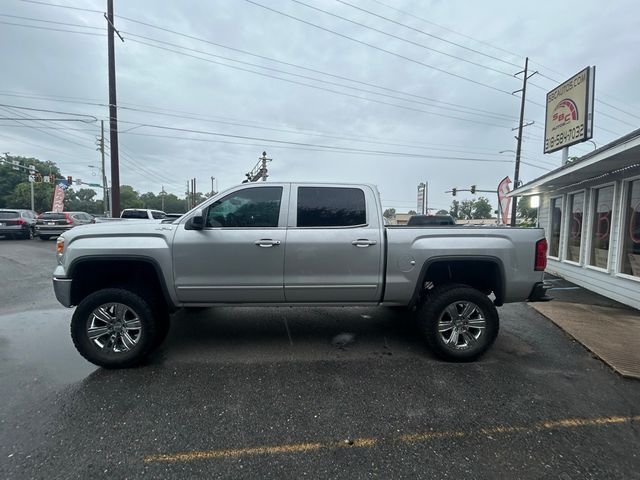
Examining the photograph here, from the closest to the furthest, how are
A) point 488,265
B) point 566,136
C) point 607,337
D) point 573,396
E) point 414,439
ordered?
point 414,439, point 573,396, point 488,265, point 607,337, point 566,136

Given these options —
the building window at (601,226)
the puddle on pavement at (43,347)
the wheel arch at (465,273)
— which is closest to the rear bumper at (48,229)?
the puddle on pavement at (43,347)

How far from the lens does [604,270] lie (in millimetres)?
7227

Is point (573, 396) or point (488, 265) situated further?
point (488, 265)

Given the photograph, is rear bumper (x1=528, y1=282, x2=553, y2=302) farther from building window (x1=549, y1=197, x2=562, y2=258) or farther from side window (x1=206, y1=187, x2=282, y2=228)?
building window (x1=549, y1=197, x2=562, y2=258)

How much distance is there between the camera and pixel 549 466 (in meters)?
2.18

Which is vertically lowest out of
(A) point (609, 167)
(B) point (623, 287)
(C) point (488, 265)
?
(B) point (623, 287)

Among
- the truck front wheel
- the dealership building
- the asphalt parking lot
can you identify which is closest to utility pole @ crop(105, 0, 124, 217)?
the asphalt parking lot

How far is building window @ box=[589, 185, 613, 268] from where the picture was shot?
7.32m

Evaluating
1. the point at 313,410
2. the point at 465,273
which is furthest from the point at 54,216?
the point at 465,273

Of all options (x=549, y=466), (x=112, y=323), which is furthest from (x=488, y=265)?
(x=112, y=323)

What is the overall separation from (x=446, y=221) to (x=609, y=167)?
11.9ft

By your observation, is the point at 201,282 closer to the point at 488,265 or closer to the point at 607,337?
the point at 488,265

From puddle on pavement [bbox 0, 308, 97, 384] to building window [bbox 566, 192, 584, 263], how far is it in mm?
10616

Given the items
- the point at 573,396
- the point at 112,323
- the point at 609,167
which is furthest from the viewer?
the point at 609,167
